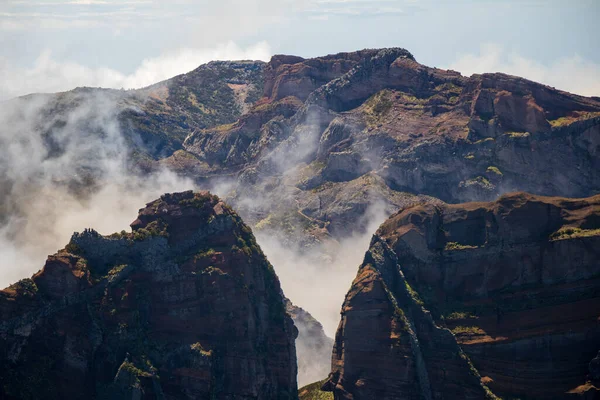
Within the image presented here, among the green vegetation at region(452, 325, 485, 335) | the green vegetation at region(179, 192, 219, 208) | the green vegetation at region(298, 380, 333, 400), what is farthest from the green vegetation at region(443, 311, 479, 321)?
the green vegetation at region(179, 192, 219, 208)

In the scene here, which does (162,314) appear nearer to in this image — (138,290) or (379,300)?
(138,290)

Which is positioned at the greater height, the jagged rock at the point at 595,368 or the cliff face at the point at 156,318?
the cliff face at the point at 156,318

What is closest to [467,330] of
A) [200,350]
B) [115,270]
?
[200,350]

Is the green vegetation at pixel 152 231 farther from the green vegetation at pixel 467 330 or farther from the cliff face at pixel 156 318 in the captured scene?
the green vegetation at pixel 467 330


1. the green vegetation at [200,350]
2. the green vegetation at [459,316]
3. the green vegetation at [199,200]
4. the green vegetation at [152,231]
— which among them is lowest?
the green vegetation at [200,350]

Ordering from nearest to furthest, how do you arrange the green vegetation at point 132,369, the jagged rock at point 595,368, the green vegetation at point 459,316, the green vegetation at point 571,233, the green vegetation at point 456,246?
the jagged rock at point 595,368
the green vegetation at point 132,369
the green vegetation at point 571,233
the green vegetation at point 459,316
the green vegetation at point 456,246

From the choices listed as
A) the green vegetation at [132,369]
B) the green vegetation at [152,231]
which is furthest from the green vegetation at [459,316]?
the green vegetation at [132,369]

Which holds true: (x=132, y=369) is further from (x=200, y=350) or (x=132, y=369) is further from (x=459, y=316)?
(x=459, y=316)
